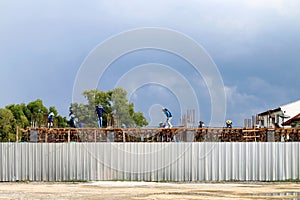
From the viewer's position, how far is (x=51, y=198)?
63.4 feet

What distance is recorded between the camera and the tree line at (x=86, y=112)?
46.2m

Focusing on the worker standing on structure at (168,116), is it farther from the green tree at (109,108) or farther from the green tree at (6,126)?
the green tree at (6,126)

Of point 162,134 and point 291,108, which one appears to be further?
point 291,108

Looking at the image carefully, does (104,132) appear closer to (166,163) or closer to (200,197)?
(166,163)

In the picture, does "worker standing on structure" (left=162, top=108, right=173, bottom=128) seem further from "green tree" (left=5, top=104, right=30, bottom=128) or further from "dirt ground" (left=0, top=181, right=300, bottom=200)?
"green tree" (left=5, top=104, right=30, bottom=128)

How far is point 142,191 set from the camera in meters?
21.8

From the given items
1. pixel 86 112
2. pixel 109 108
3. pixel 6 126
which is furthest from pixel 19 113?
pixel 86 112

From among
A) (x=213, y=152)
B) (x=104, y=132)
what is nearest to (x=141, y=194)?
(x=213, y=152)

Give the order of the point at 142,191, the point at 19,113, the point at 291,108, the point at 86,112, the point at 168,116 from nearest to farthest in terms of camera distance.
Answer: the point at 142,191
the point at 168,116
the point at 86,112
the point at 291,108
the point at 19,113

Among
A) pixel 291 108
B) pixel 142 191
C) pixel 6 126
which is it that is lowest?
pixel 142 191

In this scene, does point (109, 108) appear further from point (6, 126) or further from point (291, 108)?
point (291, 108)

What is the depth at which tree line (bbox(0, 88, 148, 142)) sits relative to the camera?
152 ft

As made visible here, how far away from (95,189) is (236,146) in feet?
25.1

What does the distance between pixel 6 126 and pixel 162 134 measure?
28543 mm
